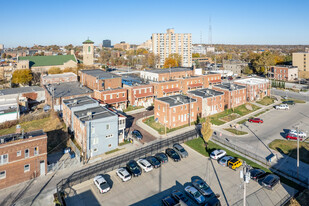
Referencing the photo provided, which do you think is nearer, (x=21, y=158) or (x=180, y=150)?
(x=21, y=158)

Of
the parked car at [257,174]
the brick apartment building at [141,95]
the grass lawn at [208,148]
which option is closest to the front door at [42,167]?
the grass lawn at [208,148]

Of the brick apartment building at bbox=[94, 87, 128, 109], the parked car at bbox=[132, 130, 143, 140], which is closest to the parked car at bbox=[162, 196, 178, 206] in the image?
the parked car at bbox=[132, 130, 143, 140]

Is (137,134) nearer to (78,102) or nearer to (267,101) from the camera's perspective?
(78,102)

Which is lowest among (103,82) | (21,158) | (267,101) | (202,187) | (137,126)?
(202,187)

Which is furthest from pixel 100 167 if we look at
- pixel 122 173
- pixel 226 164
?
pixel 226 164

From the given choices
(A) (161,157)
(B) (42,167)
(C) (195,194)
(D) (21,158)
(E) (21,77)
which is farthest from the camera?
(E) (21,77)

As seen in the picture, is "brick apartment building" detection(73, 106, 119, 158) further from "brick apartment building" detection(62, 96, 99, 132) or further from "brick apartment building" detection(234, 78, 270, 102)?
"brick apartment building" detection(234, 78, 270, 102)

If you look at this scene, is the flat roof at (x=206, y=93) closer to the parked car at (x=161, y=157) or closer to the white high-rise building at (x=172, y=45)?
the parked car at (x=161, y=157)

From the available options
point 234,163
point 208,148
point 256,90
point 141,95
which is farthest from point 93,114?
point 256,90
